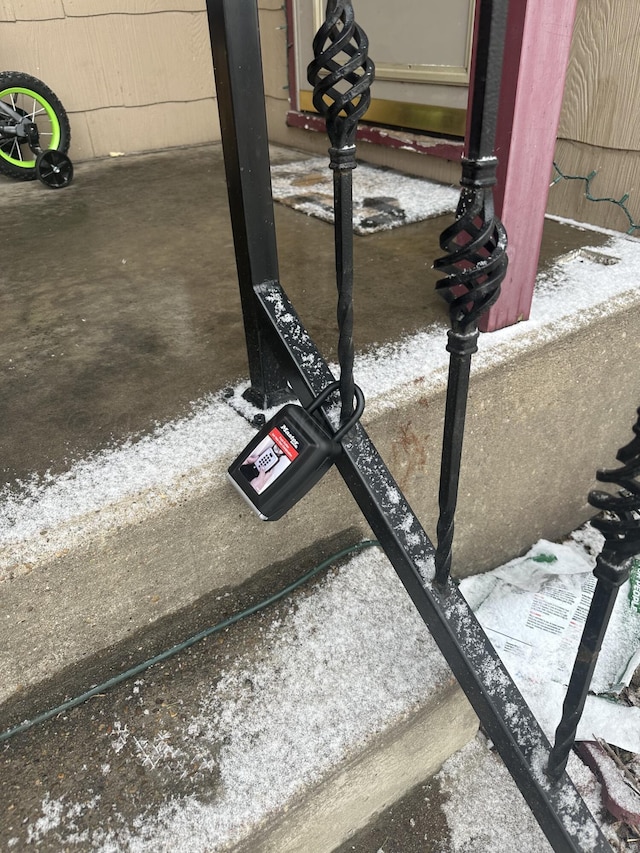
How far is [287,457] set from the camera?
920 mm

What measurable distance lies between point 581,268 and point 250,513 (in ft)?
4.07

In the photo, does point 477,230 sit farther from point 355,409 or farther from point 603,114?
point 603,114

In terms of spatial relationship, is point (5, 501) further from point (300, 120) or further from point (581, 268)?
point (300, 120)

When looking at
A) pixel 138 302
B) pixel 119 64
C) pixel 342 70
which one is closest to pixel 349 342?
pixel 342 70

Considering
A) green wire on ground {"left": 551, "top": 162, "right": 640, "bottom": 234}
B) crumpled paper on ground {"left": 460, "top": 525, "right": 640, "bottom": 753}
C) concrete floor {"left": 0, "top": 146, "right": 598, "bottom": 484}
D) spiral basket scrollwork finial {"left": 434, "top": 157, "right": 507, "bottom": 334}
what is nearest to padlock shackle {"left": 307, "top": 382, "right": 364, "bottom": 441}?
spiral basket scrollwork finial {"left": 434, "top": 157, "right": 507, "bottom": 334}

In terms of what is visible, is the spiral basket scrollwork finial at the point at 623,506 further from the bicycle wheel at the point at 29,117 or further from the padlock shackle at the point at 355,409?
the bicycle wheel at the point at 29,117

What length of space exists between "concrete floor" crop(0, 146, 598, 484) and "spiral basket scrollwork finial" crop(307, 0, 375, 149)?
0.63m

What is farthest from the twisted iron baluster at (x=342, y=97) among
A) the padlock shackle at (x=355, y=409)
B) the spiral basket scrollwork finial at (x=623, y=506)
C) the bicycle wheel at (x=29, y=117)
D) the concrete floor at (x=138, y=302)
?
the bicycle wheel at (x=29, y=117)

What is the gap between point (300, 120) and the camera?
10.2ft

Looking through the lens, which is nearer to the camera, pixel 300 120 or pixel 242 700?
pixel 242 700

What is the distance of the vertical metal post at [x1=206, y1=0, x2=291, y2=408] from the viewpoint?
86 centimetres

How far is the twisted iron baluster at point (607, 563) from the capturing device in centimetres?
64

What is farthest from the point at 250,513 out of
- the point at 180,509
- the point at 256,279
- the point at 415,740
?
the point at 415,740

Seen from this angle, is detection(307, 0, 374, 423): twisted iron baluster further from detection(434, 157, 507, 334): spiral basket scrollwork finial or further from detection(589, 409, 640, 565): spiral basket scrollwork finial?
detection(589, 409, 640, 565): spiral basket scrollwork finial
